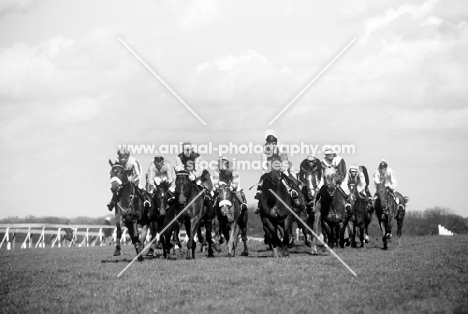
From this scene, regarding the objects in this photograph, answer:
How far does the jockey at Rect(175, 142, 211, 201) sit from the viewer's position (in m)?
22.9

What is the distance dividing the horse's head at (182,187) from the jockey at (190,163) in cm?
53

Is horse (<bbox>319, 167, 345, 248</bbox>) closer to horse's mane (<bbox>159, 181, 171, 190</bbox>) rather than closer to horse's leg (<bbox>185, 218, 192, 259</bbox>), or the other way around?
horse's leg (<bbox>185, 218, 192, 259</bbox>)

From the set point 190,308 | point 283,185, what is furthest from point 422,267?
point 190,308

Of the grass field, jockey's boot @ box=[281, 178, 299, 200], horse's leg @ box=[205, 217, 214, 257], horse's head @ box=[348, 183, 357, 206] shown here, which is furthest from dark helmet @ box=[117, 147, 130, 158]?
horse's head @ box=[348, 183, 357, 206]

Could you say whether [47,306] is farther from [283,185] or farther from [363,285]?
[283,185]

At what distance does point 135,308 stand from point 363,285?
14.3 feet

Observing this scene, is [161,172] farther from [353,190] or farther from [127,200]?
[353,190]

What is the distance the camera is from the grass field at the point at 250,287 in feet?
40.4

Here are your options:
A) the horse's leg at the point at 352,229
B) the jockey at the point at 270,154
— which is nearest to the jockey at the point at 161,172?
the jockey at the point at 270,154

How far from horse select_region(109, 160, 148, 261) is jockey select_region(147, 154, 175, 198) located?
956mm

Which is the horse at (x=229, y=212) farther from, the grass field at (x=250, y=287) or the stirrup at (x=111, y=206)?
the stirrup at (x=111, y=206)

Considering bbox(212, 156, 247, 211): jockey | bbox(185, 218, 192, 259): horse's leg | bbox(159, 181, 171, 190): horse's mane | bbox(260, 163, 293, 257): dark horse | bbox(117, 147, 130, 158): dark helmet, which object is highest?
bbox(117, 147, 130, 158): dark helmet

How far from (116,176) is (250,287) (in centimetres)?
809

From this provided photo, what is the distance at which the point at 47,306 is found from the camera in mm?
12961
